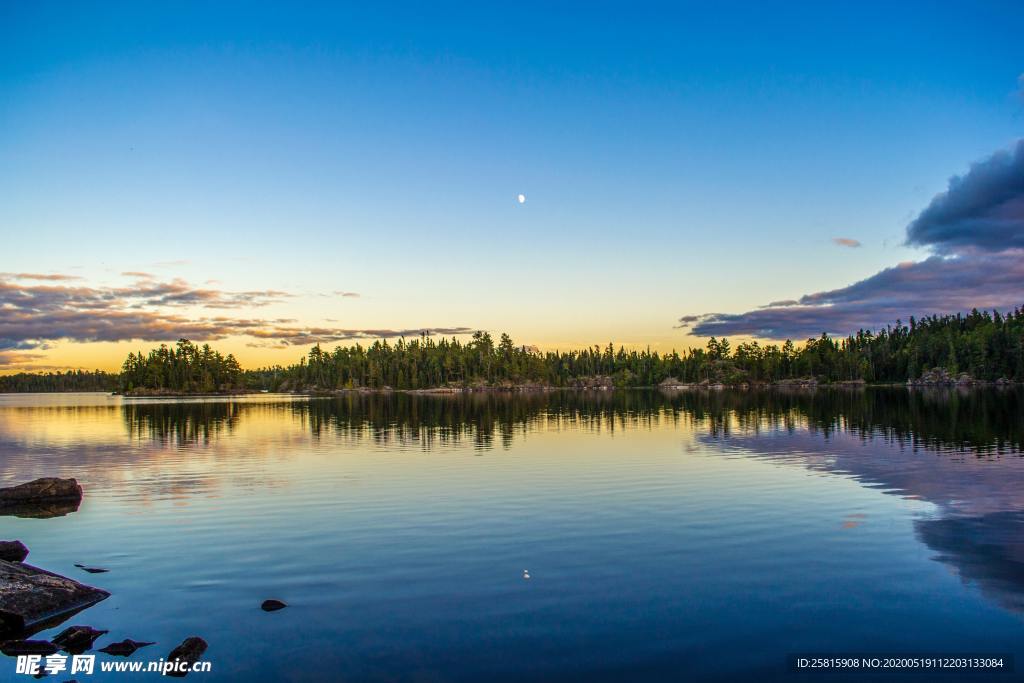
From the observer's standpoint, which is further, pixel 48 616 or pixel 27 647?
pixel 48 616

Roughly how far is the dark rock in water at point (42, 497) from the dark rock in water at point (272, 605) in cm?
2150

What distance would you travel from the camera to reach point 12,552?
23.1m

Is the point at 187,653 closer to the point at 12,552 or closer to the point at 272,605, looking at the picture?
the point at 272,605

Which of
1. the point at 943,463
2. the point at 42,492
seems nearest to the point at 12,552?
the point at 42,492

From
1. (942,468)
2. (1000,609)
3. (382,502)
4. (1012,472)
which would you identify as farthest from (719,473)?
(1000,609)

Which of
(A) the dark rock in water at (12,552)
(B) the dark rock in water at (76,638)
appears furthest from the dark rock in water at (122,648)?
(A) the dark rock in water at (12,552)

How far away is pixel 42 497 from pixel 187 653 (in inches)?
1026

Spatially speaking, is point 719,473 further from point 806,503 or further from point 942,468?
point 942,468

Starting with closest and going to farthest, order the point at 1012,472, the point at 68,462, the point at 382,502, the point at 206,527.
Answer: the point at 206,527 < the point at 382,502 < the point at 1012,472 < the point at 68,462

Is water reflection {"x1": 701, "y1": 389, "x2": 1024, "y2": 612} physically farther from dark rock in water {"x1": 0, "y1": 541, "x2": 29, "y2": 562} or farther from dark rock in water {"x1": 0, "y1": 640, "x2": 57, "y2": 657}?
→ dark rock in water {"x1": 0, "y1": 541, "x2": 29, "y2": 562}

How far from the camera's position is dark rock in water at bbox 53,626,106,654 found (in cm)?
1578

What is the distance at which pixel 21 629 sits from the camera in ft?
55.6

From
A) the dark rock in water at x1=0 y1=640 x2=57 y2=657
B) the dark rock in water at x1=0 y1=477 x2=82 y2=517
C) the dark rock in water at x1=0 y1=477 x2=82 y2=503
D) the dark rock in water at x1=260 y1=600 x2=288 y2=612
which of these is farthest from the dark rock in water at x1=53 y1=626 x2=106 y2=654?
the dark rock in water at x1=0 y1=477 x2=82 y2=503

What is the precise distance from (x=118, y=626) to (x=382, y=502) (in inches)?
661
